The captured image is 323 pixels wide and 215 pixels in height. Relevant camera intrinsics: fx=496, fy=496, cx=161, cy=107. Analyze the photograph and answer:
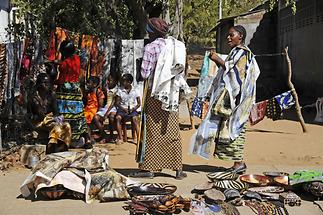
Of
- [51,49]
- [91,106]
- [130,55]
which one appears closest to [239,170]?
[91,106]

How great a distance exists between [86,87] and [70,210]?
13.7ft

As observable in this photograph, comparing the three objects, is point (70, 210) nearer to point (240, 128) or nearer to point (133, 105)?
point (240, 128)

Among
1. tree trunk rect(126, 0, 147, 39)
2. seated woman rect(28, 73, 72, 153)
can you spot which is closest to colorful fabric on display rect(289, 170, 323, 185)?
seated woman rect(28, 73, 72, 153)

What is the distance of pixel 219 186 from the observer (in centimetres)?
516

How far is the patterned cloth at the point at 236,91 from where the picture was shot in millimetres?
5590

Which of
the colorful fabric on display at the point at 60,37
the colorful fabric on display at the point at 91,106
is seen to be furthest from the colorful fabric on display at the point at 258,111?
the colorful fabric on display at the point at 60,37

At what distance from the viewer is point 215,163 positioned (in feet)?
22.6

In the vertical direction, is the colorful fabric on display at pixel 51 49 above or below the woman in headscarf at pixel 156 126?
above

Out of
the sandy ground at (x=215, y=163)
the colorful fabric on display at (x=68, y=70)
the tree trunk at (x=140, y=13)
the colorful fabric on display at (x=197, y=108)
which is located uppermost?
the tree trunk at (x=140, y=13)

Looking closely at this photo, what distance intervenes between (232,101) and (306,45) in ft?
35.6

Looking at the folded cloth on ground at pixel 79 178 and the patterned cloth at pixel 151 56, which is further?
the patterned cloth at pixel 151 56

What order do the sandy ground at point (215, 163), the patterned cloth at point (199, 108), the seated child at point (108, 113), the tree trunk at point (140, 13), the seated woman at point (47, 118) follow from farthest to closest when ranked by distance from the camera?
the tree trunk at point (140, 13) < the patterned cloth at point (199, 108) < the seated child at point (108, 113) < the seated woman at point (47, 118) < the sandy ground at point (215, 163)

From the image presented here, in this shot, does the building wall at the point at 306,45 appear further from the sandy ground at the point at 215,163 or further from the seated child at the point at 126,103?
the seated child at the point at 126,103

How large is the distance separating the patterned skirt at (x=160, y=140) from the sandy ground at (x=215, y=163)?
0.21m
